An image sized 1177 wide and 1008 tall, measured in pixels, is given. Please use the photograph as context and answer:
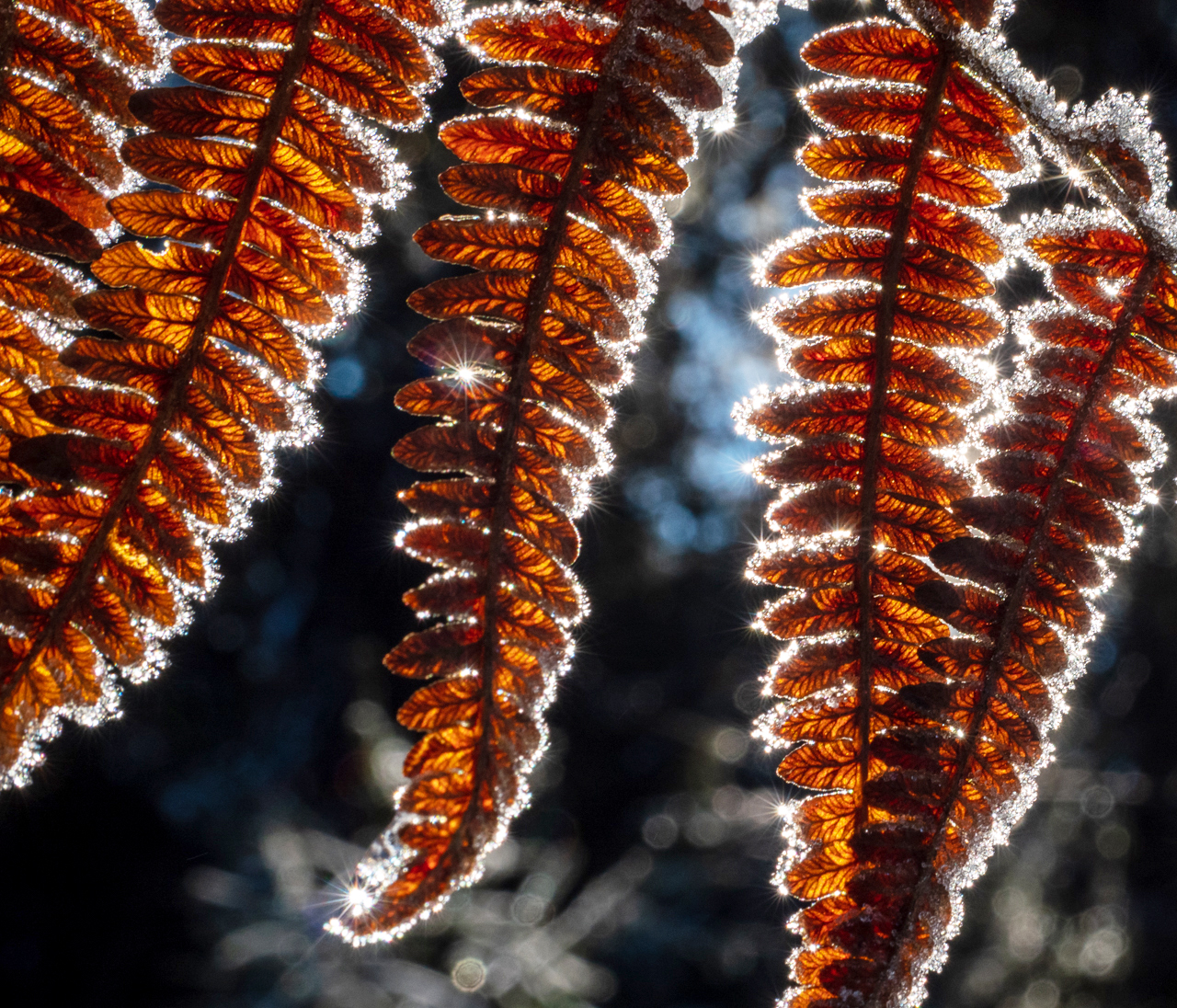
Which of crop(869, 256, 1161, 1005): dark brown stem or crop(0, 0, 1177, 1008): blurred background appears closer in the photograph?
crop(869, 256, 1161, 1005): dark brown stem

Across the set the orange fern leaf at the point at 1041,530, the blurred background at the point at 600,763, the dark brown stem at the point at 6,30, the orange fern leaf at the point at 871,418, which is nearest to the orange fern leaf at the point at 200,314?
the dark brown stem at the point at 6,30

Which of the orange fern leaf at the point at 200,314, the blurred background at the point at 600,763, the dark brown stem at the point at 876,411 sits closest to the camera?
the orange fern leaf at the point at 200,314

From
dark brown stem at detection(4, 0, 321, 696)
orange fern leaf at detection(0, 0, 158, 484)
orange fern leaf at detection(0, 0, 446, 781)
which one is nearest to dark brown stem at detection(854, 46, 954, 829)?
orange fern leaf at detection(0, 0, 446, 781)

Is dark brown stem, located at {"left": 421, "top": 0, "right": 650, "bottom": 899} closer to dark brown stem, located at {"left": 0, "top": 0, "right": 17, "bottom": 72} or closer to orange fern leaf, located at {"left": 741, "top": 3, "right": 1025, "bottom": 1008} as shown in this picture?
orange fern leaf, located at {"left": 741, "top": 3, "right": 1025, "bottom": 1008}

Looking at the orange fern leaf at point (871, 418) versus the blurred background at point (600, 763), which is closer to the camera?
the orange fern leaf at point (871, 418)

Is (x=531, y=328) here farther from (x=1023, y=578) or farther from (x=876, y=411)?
(x=1023, y=578)

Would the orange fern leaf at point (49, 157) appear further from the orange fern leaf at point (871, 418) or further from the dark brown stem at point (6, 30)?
the orange fern leaf at point (871, 418)
